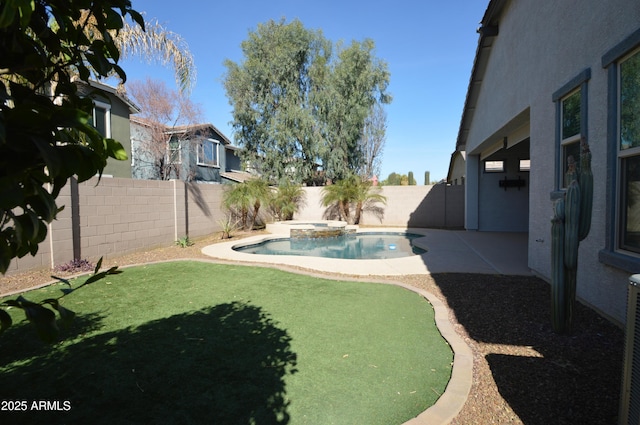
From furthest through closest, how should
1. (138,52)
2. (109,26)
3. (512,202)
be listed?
(512,202), (138,52), (109,26)

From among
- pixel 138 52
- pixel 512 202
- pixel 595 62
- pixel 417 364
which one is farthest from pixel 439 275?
pixel 138 52

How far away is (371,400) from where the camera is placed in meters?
2.78

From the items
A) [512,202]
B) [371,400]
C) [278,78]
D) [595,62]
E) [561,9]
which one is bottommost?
[371,400]

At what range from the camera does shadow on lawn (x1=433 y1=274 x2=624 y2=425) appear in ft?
8.72

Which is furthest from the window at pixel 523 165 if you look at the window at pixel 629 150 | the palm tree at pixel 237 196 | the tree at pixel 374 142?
the tree at pixel 374 142

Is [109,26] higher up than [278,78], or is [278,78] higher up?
[278,78]

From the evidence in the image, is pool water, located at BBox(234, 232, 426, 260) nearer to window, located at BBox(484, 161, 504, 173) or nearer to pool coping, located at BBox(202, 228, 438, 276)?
pool coping, located at BBox(202, 228, 438, 276)

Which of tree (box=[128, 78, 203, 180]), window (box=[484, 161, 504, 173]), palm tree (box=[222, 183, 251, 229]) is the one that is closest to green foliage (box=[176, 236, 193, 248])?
palm tree (box=[222, 183, 251, 229])

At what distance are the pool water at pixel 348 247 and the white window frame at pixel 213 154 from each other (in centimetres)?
1135

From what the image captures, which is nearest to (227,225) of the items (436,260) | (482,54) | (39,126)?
(436,260)

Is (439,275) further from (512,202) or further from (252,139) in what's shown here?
(252,139)

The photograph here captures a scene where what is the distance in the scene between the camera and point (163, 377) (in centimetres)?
302

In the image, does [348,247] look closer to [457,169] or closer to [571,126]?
[571,126]

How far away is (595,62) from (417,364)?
4.62 m
